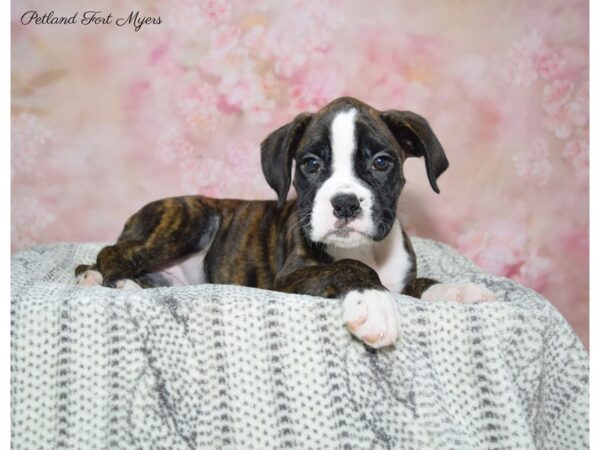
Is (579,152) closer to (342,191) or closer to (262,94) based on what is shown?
(262,94)

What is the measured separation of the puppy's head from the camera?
88.3 inches

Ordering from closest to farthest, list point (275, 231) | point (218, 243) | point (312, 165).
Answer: point (312, 165), point (275, 231), point (218, 243)

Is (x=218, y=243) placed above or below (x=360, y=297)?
above

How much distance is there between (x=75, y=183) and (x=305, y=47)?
178 centimetres

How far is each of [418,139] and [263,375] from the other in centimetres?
128

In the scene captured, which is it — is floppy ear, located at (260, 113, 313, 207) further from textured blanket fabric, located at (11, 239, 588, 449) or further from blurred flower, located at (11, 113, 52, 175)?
blurred flower, located at (11, 113, 52, 175)

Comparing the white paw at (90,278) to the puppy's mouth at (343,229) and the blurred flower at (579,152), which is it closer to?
the puppy's mouth at (343,229)

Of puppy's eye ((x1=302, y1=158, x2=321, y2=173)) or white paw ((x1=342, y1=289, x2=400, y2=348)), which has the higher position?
puppy's eye ((x1=302, y1=158, x2=321, y2=173))

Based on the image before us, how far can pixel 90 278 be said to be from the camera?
2.71 metres

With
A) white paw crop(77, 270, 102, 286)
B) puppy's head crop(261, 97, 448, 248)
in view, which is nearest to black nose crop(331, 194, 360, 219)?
puppy's head crop(261, 97, 448, 248)

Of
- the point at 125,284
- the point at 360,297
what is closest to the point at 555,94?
the point at 360,297

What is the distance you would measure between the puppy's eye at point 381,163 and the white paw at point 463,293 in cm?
54

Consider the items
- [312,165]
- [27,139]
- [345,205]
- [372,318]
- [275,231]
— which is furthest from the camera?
[27,139]

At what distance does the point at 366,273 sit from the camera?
2.10 metres
